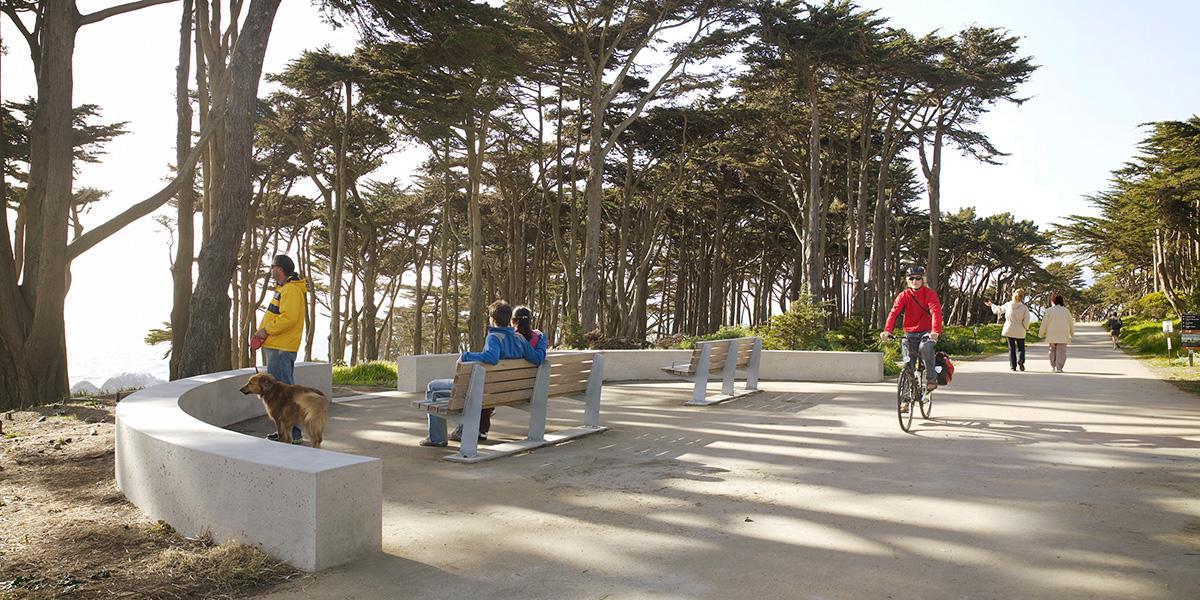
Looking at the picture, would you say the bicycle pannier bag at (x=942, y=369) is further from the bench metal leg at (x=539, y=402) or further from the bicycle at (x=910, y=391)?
the bench metal leg at (x=539, y=402)

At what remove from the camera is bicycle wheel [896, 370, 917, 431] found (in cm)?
792

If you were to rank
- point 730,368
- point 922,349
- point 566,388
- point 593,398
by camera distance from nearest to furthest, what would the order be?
1. point 566,388
2. point 593,398
3. point 922,349
4. point 730,368

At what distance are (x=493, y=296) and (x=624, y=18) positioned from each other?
22.4 metres

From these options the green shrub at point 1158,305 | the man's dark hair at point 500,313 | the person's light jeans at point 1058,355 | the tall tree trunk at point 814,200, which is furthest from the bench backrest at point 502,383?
the green shrub at point 1158,305

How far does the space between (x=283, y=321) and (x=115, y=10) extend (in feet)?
25.4

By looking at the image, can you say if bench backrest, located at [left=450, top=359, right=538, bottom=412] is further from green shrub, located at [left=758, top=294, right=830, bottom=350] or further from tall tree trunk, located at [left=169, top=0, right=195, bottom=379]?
green shrub, located at [left=758, top=294, right=830, bottom=350]

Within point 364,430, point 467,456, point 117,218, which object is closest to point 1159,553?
point 467,456

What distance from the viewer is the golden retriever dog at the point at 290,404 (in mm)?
6098

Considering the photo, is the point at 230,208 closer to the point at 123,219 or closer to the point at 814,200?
the point at 123,219

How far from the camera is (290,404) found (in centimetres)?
623

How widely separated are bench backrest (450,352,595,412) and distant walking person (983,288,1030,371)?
29.9 ft

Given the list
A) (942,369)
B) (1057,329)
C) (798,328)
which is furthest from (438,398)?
(1057,329)

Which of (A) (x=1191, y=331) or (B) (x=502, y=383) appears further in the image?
(A) (x=1191, y=331)

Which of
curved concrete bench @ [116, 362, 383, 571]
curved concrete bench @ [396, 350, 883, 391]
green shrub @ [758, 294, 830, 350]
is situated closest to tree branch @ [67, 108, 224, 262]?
curved concrete bench @ [396, 350, 883, 391]
